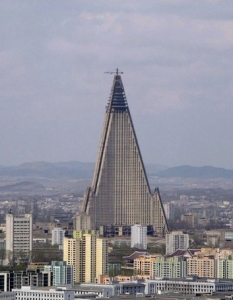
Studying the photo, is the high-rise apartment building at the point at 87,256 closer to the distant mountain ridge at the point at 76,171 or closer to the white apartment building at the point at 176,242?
the white apartment building at the point at 176,242

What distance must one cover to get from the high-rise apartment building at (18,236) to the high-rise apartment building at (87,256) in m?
4.72

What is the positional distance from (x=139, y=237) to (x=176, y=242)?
5384 mm

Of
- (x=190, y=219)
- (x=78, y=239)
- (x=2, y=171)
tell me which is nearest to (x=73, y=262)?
(x=78, y=239)

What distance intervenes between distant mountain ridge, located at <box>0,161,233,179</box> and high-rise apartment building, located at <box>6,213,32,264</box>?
77.0 meters

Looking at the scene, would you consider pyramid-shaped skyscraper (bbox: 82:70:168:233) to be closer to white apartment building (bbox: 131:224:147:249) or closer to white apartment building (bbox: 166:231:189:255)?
white apartment building (bbox: 131:224:147:249)

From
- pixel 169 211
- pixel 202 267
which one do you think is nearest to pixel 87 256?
pixel 202 267

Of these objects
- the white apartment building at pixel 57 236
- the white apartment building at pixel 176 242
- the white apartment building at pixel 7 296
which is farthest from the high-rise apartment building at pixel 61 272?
the white apartment building at pixel 57 236

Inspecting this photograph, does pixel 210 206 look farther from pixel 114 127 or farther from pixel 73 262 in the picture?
pixel 73 262

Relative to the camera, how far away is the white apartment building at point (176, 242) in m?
85.3

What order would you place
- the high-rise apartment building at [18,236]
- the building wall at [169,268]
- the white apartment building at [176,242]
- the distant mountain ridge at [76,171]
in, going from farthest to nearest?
the distant mountain ridge at [76,171] → the white apartment building at [176,242] → the high-rise apartment building at [18,236] → the building wall at [169,268]

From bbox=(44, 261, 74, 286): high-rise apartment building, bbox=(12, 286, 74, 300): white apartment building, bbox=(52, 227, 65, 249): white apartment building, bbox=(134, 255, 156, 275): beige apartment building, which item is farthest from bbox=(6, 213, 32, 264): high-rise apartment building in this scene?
bbox=(12, 286, 74, 300): white apartment building

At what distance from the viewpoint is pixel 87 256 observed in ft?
237

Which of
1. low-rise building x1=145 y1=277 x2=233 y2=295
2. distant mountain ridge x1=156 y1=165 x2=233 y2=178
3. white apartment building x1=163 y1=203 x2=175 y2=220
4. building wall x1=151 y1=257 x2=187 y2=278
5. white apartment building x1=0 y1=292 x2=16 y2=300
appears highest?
distant mountain ridge x1=156 y1=165 x2=233 y2=178

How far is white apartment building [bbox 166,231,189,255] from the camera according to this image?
85312mm
